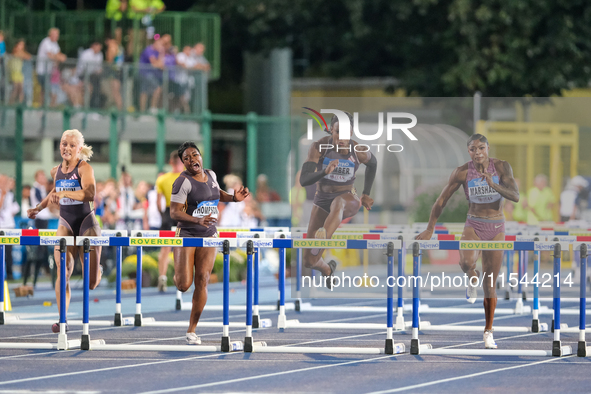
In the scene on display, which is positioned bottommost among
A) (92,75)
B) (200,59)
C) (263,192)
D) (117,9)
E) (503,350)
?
(503,350)

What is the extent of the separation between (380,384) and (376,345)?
7.96 feet

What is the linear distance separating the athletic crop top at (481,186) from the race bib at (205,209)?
8.58 feet

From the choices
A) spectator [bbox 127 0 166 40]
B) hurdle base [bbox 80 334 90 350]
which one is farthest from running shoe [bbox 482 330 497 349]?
spectator [bbox 127 0 166 40]

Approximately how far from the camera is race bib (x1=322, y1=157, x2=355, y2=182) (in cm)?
1113

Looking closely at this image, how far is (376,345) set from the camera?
37.7ft

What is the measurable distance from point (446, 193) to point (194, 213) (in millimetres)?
2620

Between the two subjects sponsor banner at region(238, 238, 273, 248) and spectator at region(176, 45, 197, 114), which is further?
spectator at region(176, 45, 197, 114)

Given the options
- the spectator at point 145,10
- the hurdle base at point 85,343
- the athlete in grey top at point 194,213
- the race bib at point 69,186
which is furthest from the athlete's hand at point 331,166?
the spectator at point 145,10

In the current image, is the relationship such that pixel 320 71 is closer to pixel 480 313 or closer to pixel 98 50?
pixel 98 50

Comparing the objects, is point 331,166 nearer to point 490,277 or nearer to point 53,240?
point 490,277

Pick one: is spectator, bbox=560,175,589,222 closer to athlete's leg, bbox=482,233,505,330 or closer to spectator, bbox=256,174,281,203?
athlete's leg, bbox=482,233,505,330

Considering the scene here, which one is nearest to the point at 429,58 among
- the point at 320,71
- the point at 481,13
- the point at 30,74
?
the point at 481,13

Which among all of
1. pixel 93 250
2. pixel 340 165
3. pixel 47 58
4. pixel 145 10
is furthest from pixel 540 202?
pixel 145 10

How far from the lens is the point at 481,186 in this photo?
11.0m
